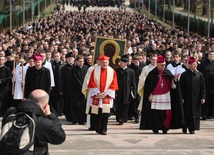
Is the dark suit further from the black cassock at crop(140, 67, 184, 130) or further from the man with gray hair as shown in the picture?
the man with gray hair

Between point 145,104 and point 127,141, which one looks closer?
point 127,141

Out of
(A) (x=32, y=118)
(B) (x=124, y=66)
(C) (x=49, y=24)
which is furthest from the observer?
(C) (x=49, y=24)

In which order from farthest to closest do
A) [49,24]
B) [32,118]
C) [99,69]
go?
[49,24] < [99,69] < [32,118]

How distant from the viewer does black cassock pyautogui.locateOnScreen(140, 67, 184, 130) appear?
15.1 meters

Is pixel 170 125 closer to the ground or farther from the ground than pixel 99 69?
closer to the ground

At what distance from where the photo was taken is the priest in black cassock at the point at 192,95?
15.6m

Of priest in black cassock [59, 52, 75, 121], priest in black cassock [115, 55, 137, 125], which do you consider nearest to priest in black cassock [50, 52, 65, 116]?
priest in black cassock [59, 52, 75, 121]

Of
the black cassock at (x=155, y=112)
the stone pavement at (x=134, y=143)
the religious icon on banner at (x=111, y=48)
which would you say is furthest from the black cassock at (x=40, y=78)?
the black cassock at (x=155, y=112)

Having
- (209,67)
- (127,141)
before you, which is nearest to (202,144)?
(127,141)

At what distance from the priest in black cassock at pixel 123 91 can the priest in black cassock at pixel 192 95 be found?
2.20 meters

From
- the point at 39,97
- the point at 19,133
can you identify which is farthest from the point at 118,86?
the point at 19,133

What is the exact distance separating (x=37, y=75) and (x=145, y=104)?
2627 millimetres

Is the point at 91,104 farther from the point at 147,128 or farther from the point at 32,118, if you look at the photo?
the point at 32,118

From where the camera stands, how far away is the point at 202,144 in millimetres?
13602
